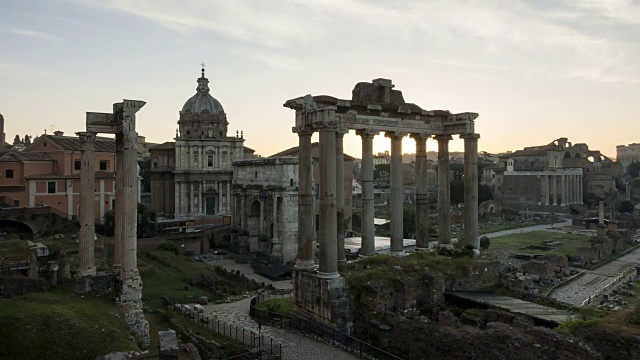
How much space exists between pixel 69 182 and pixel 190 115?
17.1m

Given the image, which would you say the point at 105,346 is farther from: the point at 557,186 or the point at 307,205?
the point at 557,186

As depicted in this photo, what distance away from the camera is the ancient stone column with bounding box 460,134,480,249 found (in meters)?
20.4

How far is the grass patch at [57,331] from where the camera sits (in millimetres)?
11859

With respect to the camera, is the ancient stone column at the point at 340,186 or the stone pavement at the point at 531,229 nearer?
the ancient stone column at the point at 340,186

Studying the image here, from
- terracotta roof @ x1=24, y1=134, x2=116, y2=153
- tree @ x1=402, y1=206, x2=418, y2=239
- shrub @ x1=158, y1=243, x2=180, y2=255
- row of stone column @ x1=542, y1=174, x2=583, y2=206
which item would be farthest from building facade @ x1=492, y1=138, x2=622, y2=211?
terracotta roof @ x1=24, y1=134, x2=116, y2=153

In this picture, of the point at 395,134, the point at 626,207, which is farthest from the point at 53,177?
Result: the point at 626,207

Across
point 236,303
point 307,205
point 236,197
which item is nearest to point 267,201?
point 236,197

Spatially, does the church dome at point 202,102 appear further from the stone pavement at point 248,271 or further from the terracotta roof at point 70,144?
the stone pavement at point 248,271

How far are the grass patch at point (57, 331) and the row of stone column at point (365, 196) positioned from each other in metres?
6.16

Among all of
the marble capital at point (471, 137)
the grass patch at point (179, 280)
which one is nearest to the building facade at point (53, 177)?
the grass patch at point (179, 280)

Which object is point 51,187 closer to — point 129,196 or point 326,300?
point 129,196

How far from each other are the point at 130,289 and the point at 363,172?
948 centimetres

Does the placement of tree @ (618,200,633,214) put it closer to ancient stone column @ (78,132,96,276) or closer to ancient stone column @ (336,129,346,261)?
ancient stone column @ (336,129,346,261)

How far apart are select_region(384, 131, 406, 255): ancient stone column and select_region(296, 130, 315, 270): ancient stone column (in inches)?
165
